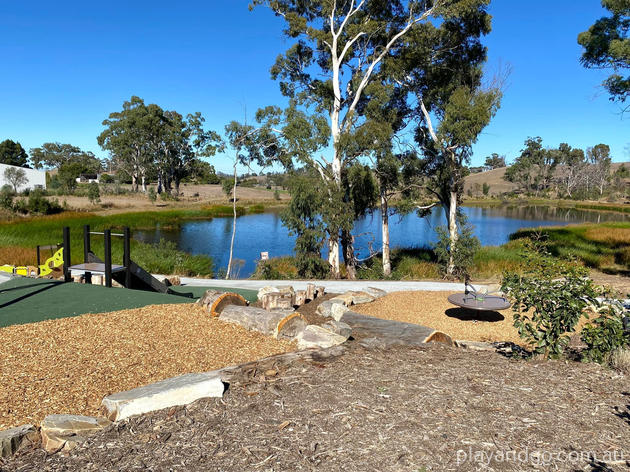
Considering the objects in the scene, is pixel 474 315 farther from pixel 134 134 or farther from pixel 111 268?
pixel 134 134

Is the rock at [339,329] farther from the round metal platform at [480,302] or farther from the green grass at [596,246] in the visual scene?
the green grass at [596,246]

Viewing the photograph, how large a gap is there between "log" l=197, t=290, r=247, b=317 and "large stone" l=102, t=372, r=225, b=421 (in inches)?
99.2

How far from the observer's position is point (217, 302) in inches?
253

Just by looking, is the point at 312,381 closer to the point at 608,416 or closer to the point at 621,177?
the point at 608,416

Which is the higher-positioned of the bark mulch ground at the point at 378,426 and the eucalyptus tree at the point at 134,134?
the eucalyptus tree at the point at 134,134

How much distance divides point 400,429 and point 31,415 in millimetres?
2961

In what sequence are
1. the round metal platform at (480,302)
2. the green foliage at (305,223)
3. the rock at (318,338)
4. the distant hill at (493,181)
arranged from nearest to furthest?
the rock at (318,338) → the round metal platform at (480,302) → the green foliage at (305,223) → the distant hill at (493,181)

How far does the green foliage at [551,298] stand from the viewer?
4.58 m

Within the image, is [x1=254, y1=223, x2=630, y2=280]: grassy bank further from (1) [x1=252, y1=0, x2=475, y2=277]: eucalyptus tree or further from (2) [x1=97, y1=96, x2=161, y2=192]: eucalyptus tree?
(2) [x1=97, y1=96, x2=161, y2=192]: eucalyptus tree

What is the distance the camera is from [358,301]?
902 centimetres

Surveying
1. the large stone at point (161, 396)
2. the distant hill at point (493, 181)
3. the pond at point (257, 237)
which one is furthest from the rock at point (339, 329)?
the distant hill at point (493, 181)

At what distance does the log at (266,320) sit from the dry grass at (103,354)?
11 centimetres

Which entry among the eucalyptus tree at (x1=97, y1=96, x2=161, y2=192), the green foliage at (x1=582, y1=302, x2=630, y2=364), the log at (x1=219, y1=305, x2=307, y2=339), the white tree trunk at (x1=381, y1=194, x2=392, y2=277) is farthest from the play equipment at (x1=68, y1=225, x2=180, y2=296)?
the eucalyptus tree at (x1=97, y1=96, x2=161, y2=192)

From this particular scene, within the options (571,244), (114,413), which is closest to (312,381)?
(114,413)
